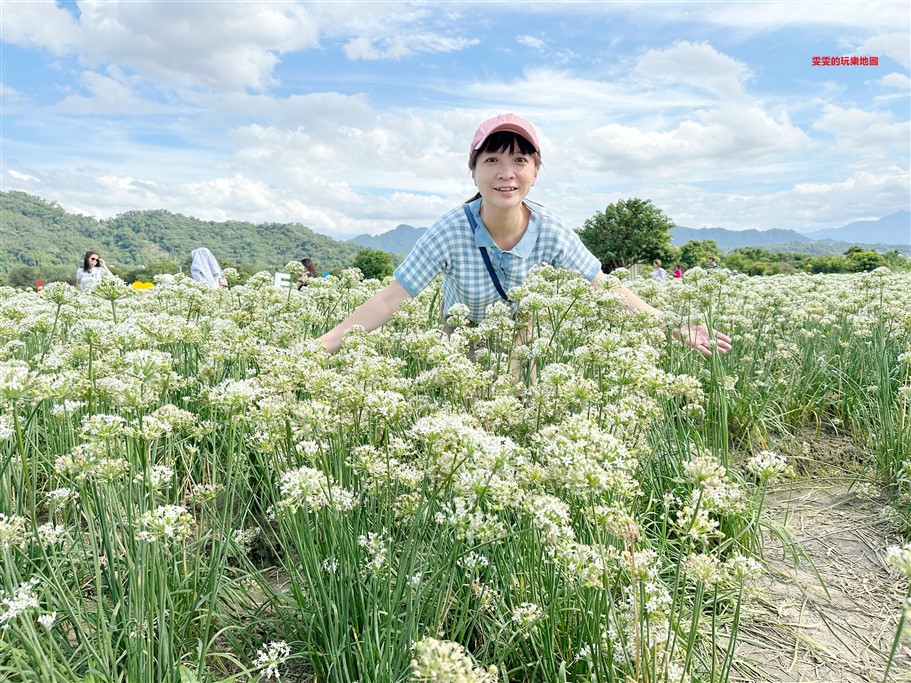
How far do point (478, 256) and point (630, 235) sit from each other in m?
71.1

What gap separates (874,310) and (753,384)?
6.41ft

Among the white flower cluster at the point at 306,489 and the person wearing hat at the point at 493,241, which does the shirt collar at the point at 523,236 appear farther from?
the white flower cluster at the point at 306,489

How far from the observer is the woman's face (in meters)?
4.79

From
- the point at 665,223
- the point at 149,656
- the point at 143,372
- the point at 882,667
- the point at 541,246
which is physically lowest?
the point at 882,667

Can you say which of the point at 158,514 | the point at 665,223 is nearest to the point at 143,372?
the point at 158,514

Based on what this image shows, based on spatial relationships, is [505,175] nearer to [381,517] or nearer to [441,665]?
[381,517]

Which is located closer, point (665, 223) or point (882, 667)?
point (882, 667)

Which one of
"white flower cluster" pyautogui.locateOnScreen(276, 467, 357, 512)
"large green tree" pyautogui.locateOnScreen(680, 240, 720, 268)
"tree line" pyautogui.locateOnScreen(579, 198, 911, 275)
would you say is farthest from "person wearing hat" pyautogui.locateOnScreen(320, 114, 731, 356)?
"large green tree" pyautogui.locateOnScreen(680, 240, 720, 268)

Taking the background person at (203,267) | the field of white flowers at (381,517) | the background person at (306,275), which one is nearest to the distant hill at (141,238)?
the background person at (306,275)

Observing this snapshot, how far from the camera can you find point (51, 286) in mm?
4172

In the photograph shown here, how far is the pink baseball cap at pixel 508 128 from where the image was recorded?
4664mm

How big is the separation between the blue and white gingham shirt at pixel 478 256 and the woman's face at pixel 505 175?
1.41 feet

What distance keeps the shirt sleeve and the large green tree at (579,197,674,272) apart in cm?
6665

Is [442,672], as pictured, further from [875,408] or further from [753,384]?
[875,408]
